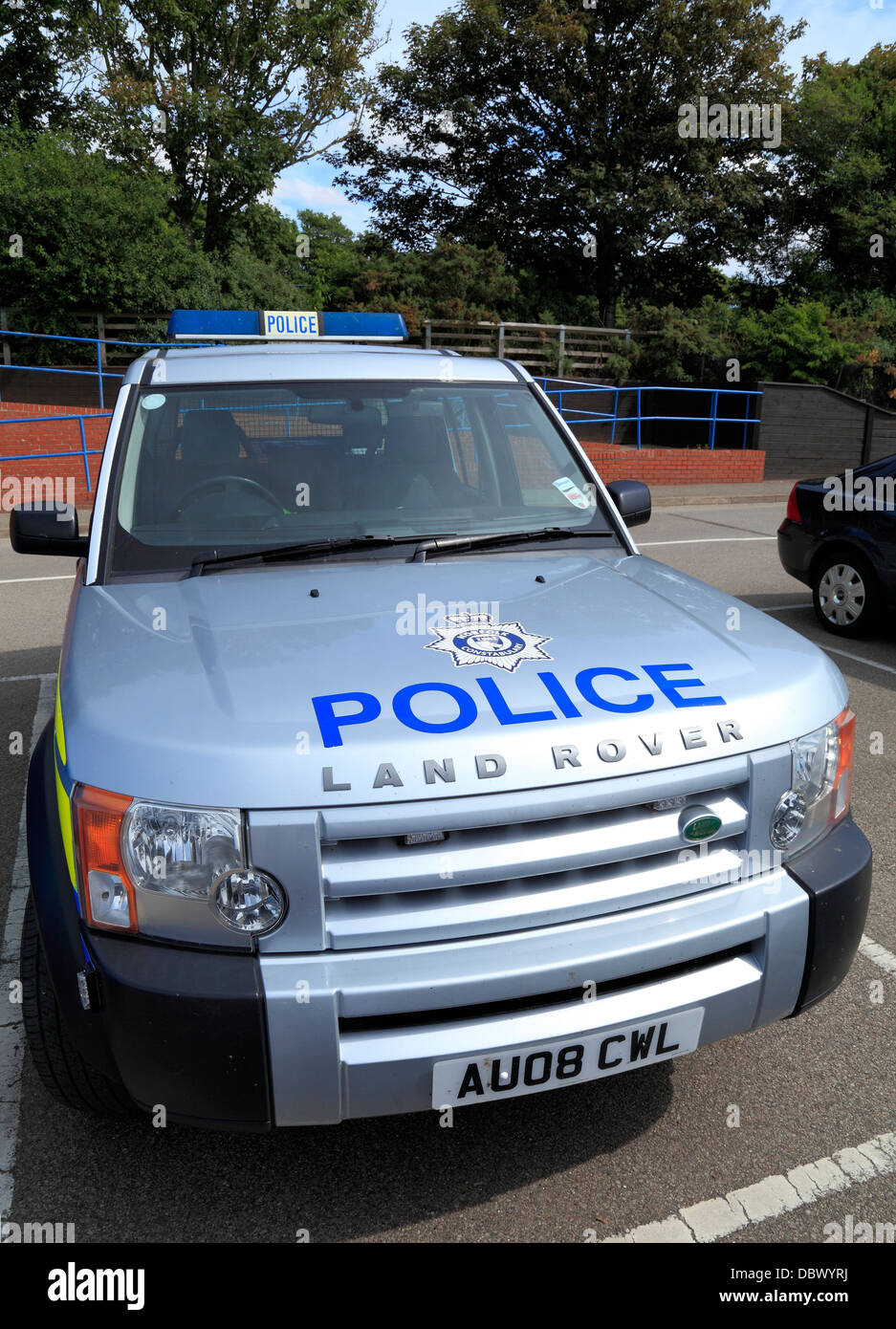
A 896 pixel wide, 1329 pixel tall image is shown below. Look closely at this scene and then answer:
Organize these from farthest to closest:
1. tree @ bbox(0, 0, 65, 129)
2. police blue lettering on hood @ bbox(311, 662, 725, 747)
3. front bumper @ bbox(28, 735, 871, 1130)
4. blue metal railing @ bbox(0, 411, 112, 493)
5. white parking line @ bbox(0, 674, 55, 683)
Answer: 1. tree @ bbox(0, 0, 65, 129)
2. blue metal railing @ bbox(0, 411, 112, 493)
3. white parking line @ bbox(0, 674, 55, 683)
4. police blue lettering on hood @ bbox(311, 662, 725, 747)
5. front bumper @ bbox(28, 735, 871, 1130)

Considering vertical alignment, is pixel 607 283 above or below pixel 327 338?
above

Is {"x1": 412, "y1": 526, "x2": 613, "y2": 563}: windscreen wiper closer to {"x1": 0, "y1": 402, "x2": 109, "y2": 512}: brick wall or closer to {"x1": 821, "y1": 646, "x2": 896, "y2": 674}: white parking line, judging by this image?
{"x1": 821, "y1": 646, "x2": 896, "y2": 674}: white parking line

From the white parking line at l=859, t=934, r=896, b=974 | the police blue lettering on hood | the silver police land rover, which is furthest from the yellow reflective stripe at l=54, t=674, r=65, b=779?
the white parking line at l=859, t=934, r=896, b=974

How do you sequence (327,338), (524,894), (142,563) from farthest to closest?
(327,338) → (142,563) → (524,894)

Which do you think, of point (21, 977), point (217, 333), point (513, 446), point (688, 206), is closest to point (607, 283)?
point (688, 206)

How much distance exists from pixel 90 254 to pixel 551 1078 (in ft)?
69.0

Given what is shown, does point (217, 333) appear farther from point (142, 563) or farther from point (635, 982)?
point (635, 982)

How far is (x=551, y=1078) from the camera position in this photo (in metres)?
2.12

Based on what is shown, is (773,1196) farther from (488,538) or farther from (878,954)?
(488,538)

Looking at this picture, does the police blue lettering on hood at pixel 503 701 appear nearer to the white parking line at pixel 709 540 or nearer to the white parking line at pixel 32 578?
the white parking line at pixel 32 578

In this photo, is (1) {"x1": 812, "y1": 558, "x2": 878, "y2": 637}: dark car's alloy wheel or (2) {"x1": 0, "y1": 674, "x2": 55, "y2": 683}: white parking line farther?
(1) {"x1": 812, "y1": 558, "x2": 878, "y2": 637}: dark car's alloy wheel

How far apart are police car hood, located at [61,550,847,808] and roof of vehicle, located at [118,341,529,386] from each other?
3.15 ft

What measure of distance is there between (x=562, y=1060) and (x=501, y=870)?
0.43m

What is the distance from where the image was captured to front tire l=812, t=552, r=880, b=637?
7.54 m
